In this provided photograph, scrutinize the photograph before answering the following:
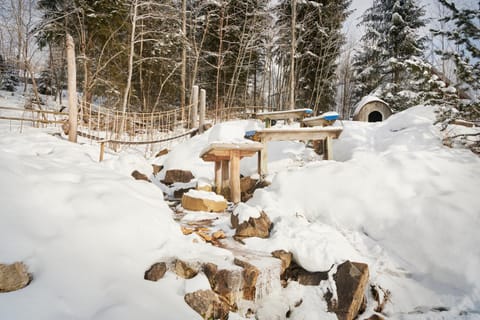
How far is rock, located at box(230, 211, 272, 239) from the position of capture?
2877 mm

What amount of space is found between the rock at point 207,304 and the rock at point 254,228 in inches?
40.9

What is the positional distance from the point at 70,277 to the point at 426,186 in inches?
144

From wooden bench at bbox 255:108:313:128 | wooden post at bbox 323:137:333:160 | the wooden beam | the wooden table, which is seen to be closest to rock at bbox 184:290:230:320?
the wooden table

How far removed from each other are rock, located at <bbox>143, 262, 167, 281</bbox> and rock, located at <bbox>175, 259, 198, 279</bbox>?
10cm

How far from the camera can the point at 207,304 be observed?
1.78 m

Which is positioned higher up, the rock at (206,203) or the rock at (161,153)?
the rock at (161,153)

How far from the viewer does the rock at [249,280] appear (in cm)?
206

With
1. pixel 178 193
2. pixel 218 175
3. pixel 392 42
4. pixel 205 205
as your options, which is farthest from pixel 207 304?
pixel 392 42

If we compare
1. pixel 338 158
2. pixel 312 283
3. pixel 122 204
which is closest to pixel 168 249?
pixel 122 204

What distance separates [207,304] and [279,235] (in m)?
1.23

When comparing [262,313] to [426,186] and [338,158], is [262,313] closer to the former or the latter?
[426,186]

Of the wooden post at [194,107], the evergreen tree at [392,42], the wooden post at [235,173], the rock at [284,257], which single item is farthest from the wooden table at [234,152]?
the evergreen tree at [392,42]

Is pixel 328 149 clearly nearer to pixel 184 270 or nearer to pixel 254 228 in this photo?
pixel 254 228

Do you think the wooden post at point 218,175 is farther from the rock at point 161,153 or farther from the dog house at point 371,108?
the dog house at point 371,108
